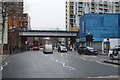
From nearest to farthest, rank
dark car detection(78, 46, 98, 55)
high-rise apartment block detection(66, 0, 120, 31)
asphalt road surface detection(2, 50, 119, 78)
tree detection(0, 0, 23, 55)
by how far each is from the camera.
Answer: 1. asphalt road surface detection(2, 50, 119, 78)
2. tree detection(0, 0, 23, 55)
3. dark car detection(78, 46, 98, 55)
4. high-rise apartment block detection(66, 0, 120, 31)

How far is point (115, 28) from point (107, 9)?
51.4 m

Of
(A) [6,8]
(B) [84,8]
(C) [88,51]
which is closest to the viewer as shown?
(A) [6,8]

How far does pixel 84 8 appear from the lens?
116m

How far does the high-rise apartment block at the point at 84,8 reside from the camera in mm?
115387

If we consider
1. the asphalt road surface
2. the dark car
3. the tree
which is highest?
the tree

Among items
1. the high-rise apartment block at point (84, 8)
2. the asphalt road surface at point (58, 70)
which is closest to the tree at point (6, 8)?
the asphalt road surface at point (58, 70)

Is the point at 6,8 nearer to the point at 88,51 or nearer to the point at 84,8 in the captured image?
the point at 88,51

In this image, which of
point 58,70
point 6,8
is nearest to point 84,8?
point 6,8

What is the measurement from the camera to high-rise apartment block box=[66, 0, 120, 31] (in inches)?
4543

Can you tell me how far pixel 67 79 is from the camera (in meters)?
11.0

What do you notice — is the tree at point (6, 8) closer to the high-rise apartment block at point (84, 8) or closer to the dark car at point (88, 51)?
the dark car at point (88, 51)

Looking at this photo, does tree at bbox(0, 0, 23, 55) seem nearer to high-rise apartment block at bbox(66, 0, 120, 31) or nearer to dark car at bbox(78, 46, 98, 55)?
dark car at bbox(78, 46, 98, 55)

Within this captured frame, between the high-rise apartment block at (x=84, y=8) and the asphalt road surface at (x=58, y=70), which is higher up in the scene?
the high-rise apartment block at (x=84, y=8)

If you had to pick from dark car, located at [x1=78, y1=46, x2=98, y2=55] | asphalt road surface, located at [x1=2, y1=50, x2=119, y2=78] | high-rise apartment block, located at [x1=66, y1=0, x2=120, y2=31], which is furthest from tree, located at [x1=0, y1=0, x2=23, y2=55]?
high-rise apartment block, located at [x1=66, y1=0, x2=120, y2=31]
